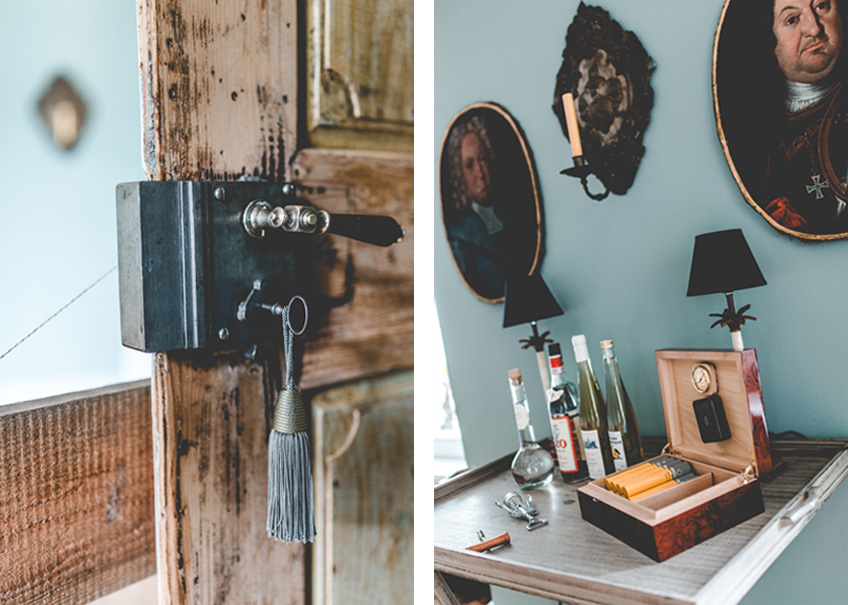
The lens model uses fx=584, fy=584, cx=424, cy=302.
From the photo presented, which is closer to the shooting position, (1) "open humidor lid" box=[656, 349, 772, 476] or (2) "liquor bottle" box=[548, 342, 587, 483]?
(1) "open humidor lid" box=[656, 349, 772, 476]

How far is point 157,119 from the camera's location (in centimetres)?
41

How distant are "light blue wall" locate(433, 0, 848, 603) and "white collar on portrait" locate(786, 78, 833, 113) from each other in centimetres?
16

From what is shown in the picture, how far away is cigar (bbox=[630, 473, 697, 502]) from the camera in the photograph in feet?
3.15

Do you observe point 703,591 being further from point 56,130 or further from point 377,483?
point 56,130

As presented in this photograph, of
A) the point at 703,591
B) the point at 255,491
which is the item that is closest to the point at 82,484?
the point at 255,491

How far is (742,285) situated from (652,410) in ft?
1.60

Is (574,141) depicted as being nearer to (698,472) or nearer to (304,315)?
(698,472)

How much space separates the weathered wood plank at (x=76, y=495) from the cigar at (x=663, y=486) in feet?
2.39

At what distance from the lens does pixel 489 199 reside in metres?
1.77

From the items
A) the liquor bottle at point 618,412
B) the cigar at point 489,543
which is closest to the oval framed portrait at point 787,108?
the liquor bottle at point 618,412

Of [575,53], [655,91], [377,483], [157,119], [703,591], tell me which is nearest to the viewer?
[157,119]

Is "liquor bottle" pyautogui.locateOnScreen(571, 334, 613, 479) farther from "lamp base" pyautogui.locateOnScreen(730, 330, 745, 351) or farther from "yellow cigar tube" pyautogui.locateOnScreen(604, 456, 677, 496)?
"lamp base" pyautogui.locateOnScreen(730, 330, 745, 351)

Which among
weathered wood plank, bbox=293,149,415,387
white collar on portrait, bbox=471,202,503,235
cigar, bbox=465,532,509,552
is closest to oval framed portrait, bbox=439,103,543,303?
white collar on portrait, bbox=471,202,503,235

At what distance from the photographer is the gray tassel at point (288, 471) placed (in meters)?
0.45
